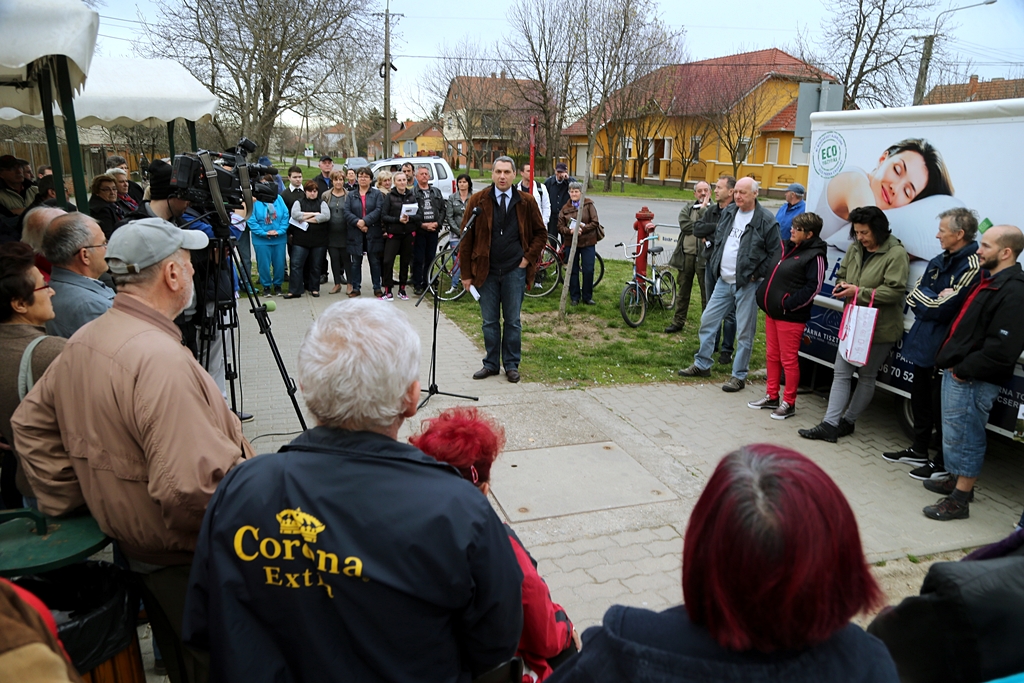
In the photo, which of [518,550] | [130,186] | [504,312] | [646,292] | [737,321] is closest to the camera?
[518,550]

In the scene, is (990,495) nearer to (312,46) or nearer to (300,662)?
(300,662)

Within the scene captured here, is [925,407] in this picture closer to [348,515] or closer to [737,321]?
[737,321]

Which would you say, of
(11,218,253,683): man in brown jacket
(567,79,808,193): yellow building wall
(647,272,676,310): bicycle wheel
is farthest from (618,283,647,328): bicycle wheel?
(567,79,808,193): yellow building wall

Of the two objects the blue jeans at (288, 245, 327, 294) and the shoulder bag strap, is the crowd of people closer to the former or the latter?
the shoulder bag strap

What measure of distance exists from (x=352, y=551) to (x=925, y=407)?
5037 millimetres

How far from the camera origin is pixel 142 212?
15.7ft

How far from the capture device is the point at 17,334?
8.99 ft

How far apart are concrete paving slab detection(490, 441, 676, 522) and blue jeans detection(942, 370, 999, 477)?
6.06ft

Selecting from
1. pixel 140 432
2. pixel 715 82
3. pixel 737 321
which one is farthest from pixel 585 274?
pixel 715 82

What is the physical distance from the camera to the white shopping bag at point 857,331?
17.2ft

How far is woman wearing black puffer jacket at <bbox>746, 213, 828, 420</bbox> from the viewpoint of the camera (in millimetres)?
5691

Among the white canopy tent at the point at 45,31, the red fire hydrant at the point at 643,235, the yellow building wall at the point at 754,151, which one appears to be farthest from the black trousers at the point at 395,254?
the yellow building wall at the point at 754,151

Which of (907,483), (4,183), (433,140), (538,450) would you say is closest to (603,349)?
(538,450)

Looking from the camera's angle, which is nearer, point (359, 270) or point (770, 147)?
point (359, 270)
